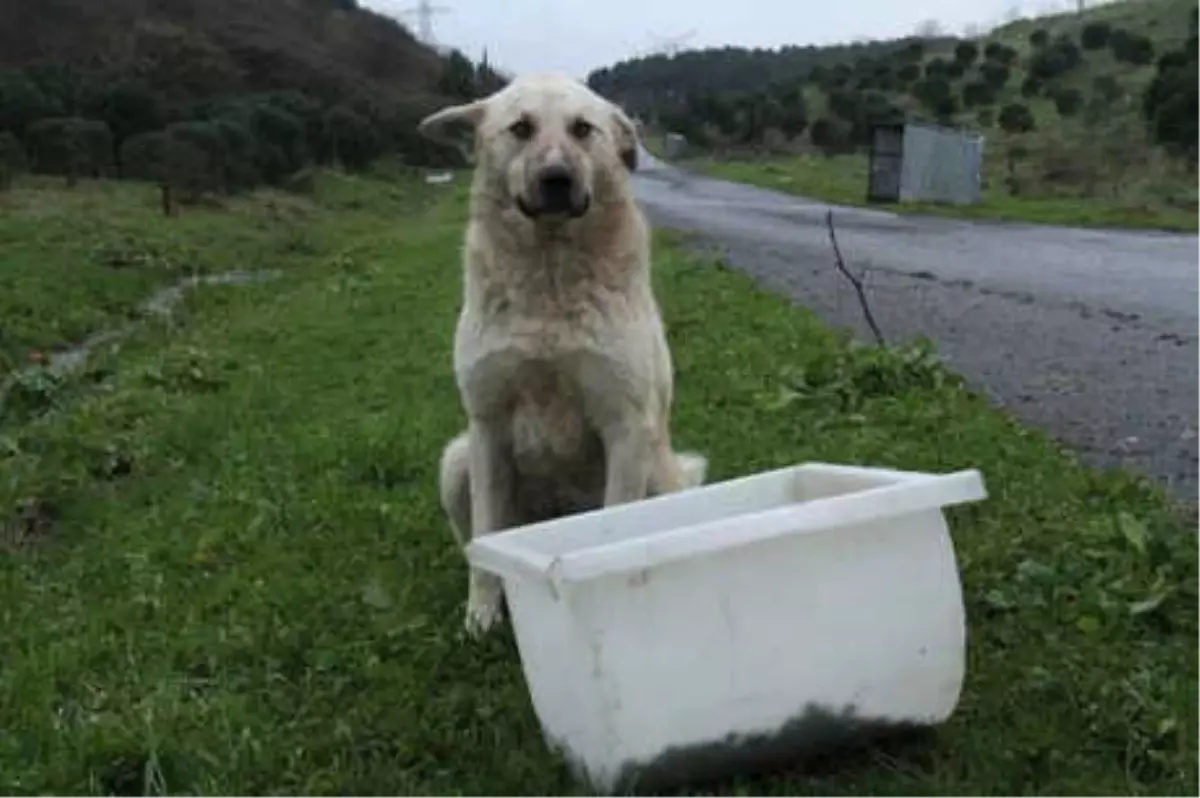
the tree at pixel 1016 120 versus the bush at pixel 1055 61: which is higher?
the bush at pixel 1055 61

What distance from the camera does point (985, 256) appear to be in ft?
66.2

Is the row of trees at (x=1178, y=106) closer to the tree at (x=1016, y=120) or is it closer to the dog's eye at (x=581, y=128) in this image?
the tree at (x=1016, y=120)

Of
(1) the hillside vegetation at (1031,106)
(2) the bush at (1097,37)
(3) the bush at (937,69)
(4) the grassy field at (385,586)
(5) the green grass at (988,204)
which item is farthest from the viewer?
(3) the bush at (937,69)

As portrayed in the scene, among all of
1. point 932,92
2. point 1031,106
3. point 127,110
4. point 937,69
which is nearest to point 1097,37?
point 932,92

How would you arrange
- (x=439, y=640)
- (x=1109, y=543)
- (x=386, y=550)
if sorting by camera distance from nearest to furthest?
(x=439, y=640) → (x=1109, y=543) → (x=386, y=550)

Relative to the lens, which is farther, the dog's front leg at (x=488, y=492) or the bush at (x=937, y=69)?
the bush at (x=937, y=69)

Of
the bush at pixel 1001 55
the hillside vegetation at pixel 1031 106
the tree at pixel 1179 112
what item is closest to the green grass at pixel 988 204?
the hillside vegetation at pixel 1031 106

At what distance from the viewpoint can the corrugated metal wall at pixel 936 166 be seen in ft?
117

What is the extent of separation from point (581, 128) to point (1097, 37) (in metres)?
56.1

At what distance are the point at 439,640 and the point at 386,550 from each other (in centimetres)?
129

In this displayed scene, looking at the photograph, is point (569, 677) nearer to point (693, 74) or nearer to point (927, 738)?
point (927, 738)

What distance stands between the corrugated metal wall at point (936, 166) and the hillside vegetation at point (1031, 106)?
0.87 m

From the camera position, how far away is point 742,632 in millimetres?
3371

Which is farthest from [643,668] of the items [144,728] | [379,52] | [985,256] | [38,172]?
[379,52]
